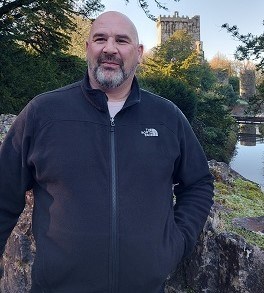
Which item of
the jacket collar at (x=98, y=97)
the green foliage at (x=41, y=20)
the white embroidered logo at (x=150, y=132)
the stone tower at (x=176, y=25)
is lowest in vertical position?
the white embroidered logo at (x=150, y=132)

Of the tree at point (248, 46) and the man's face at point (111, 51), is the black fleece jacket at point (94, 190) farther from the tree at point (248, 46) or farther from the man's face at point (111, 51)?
the tree at point (248, 46)

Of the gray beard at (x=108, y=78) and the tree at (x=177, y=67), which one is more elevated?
the tree at (x=177, y=67)

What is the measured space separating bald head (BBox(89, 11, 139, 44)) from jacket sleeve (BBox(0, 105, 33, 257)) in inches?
19.4

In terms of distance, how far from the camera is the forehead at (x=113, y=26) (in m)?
1.81

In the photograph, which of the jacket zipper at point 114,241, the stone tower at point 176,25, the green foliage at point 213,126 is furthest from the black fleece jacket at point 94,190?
the stone tower at point 176,25

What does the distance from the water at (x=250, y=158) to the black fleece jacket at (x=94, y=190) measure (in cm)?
1191

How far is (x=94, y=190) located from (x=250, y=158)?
2199cm

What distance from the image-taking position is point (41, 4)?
460 inches

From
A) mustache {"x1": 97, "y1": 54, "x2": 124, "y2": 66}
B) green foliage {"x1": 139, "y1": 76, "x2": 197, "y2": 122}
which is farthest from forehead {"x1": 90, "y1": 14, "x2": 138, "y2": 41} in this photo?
green foliage {"x1": 139, "y1": 76, "x2": 197, "y2": 122}

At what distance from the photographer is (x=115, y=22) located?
5.98 feet

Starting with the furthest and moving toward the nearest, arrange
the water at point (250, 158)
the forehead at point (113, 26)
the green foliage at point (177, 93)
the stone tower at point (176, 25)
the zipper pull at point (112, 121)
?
the stone tower at point (176, 25)
the green foliage at point (177, 93)
the water at point (250, 158)
the forehead at point (113, 26)
the zipper pull at point (112, 121)

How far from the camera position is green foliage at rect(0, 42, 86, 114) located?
38.6 ft

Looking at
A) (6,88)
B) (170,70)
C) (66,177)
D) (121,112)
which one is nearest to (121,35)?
(121,112)

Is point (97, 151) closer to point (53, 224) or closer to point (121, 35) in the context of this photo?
point (53, 224)
